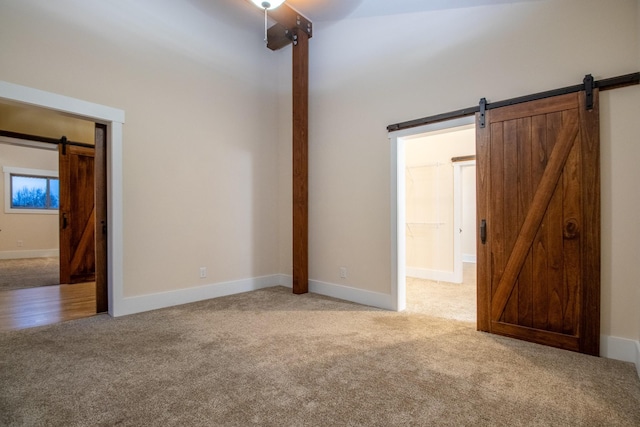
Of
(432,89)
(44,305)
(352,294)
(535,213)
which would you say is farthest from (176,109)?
(535,213)

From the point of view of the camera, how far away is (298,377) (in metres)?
2.09

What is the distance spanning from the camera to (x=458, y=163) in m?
5.38

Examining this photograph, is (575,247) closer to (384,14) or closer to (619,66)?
(619,66)

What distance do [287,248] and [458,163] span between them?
3.27 metres

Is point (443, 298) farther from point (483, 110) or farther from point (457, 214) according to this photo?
point (483, 110)

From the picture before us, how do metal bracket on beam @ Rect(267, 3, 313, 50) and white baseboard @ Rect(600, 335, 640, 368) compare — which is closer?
white baseboard @ Rect(600, 335, 640, 368)

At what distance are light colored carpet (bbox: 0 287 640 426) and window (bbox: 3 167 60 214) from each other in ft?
24.1

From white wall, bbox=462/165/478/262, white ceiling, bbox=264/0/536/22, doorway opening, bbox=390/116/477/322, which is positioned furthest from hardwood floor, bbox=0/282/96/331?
white wall, bbox=462/165/478/262

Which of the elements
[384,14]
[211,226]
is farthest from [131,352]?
[384,14]

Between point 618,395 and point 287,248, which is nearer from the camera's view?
point 618,395

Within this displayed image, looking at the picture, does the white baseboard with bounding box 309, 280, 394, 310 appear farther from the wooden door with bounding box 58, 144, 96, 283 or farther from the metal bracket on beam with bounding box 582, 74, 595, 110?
the wooden door with bounding box 58, 144, 96, 283

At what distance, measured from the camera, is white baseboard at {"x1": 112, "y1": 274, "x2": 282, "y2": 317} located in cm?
345

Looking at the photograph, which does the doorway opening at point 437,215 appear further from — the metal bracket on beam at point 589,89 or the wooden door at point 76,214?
the wooden door at point 76,214

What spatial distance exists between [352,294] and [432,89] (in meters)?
2.63
